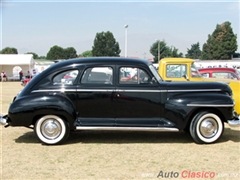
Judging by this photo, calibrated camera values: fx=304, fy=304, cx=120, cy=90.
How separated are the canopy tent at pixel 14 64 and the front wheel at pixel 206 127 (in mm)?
33669

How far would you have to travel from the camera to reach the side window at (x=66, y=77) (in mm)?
6133

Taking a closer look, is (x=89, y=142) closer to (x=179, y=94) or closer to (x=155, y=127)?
(x=155, y=127)

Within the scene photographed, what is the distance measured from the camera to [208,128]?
6008 mm

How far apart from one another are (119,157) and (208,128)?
1.96m

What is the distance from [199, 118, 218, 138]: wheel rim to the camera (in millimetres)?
6000

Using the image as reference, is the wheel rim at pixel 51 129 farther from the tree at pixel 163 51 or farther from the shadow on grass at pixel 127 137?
the tree at pixel 163 51

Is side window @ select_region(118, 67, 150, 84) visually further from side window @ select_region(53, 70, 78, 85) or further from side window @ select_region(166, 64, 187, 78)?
side window @ select_region(166, 64, 187, 78)

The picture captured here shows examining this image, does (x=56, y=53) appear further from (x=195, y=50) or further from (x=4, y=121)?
(x=4, y=121)

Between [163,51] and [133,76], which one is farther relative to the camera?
[163,51]

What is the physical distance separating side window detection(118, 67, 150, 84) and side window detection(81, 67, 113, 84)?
224 mm

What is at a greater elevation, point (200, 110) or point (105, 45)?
point (105, 45)

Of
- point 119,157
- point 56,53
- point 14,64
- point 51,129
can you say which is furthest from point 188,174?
point 56,53

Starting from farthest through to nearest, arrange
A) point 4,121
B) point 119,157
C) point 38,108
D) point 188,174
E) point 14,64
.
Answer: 1. point 14,64
2. point 4,121
3. point 38,108
4. point 119,157
5. point 188,174

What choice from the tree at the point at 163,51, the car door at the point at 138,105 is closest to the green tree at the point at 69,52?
the tree at the point at 163,51
